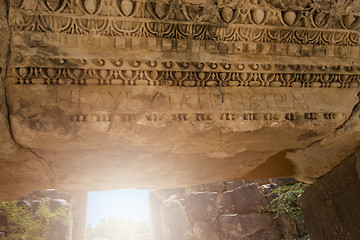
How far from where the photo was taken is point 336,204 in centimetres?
254

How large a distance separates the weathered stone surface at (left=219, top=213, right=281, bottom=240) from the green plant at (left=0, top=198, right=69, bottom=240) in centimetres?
530

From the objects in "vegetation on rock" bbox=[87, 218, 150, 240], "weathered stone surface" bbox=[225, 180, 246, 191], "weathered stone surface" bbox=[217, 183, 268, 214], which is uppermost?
"weathered stone surface" bbox=[225, 180, 246, 191]

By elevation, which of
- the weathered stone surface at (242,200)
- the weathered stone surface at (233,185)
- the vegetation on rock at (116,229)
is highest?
the weathered stone surface at (233,185)

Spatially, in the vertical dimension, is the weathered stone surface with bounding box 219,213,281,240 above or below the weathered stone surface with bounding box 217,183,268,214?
below

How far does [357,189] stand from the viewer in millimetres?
2271

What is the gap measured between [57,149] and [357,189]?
2.52m

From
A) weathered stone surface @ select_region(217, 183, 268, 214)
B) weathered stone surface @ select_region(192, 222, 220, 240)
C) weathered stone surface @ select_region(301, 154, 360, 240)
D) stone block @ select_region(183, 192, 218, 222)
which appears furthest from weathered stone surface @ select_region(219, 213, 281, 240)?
weathered stone surface @ select_region(301, 154, 360, 240)

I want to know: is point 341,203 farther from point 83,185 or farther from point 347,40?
point 83,185

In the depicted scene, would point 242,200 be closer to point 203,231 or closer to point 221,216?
point 221,216

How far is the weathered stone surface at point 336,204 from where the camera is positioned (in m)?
2.30

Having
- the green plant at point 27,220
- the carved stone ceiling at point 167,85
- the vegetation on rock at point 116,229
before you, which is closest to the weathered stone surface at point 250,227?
the green plant at point 27,220

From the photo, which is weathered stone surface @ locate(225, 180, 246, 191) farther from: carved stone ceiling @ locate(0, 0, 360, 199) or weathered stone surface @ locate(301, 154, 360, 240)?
carved stone ceiling @ locate(0, 0, 360, 199)

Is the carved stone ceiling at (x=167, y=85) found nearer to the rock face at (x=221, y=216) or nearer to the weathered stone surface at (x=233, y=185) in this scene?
the rock face at (x=221, y=216)

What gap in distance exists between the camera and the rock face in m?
7.55
